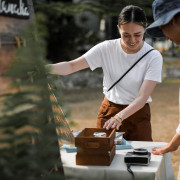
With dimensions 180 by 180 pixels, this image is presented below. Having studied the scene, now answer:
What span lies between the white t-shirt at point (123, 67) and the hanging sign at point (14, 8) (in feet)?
5.38

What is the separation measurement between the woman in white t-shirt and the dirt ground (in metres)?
0.98

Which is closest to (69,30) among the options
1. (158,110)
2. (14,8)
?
(158,110)

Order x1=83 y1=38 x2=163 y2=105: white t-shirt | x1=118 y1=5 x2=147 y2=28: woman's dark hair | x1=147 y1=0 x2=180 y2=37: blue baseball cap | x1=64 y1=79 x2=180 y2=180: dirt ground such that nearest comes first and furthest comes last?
x1=147 y1=0 x2=180 y2=37: blue baseball cap → x1=118 y1=5 x2=147 y2=28: woman's dark hair → x1=83 y1=38 x2=163 y2=105: white t-shirt → x1=64 y1=79 x2=180 y2=180: dirt ground

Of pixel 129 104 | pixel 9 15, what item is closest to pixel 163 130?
pixel 129 104

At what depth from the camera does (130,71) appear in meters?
2.71

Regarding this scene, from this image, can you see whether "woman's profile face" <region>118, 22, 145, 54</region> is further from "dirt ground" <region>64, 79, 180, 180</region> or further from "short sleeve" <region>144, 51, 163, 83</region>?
"dirt ground" <region>64, 79, 180, 180</region>

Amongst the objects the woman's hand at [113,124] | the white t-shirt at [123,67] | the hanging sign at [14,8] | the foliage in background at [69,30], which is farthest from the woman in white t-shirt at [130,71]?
the foliage in background at [69,30]

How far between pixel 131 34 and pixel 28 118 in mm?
2043

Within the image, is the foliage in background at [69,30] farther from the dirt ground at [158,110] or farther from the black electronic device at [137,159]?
the black electronic device at [137,159]

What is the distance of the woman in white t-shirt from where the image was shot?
2584mm

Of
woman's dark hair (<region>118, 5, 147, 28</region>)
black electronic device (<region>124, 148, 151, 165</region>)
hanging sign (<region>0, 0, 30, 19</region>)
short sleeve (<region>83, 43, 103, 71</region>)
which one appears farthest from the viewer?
short sleeve (<region>83, 43, 103, 71</region>)

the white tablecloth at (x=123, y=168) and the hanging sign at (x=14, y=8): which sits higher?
the hanging sign at (x=14, y=8)

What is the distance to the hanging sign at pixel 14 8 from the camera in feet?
3.08

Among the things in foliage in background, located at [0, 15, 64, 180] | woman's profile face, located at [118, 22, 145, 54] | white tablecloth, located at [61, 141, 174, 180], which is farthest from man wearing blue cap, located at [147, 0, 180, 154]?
foliage in background, located at [0, 15, 64, 180]
